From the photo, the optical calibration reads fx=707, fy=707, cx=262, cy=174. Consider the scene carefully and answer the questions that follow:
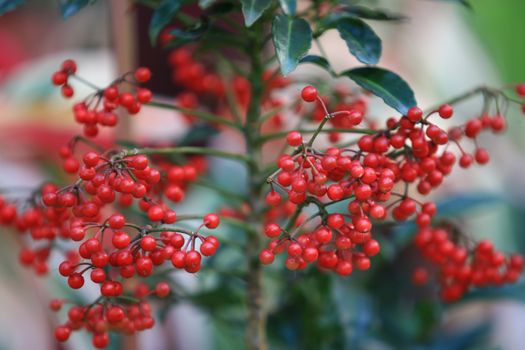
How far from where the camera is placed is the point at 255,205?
80cm

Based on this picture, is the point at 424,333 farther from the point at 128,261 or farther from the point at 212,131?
the point at 128,261

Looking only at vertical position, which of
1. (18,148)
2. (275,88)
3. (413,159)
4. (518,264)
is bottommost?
(18,148)

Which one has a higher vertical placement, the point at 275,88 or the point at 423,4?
the point at 275,88

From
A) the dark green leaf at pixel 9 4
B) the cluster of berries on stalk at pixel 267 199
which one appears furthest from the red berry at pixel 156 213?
the dark green leaf at pixel 9 4

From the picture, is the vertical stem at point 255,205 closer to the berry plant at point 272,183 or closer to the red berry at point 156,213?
the berry plant at point 272,183

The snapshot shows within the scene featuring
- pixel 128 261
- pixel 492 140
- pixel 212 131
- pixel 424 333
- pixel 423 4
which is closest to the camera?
pixel 128 261

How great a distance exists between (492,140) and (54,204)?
1.48 metres

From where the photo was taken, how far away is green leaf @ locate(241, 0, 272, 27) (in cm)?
59

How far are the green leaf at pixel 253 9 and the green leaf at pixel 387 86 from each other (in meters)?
0.12

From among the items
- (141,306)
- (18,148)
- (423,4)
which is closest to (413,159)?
(141,306)

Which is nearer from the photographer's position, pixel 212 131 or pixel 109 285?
pixel 109 285

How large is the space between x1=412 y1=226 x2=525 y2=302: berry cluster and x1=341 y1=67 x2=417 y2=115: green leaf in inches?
8.3

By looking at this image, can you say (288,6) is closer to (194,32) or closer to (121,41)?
(194,32)

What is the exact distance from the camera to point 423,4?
2029 millimetres
